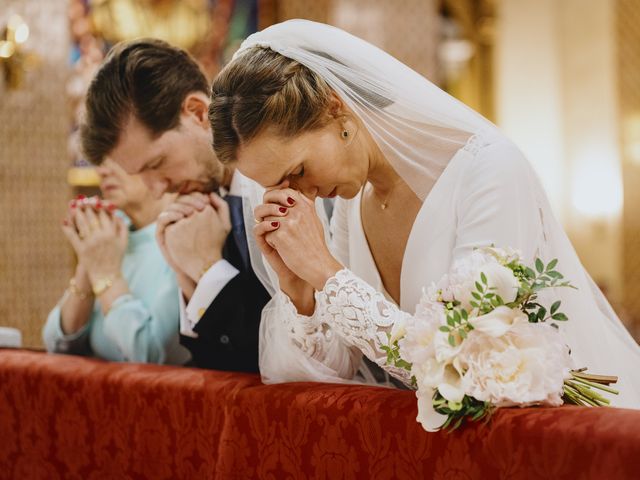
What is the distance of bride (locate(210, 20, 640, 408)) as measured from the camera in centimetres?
236

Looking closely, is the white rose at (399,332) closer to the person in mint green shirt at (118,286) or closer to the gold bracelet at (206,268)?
the gold bracelet at (206,268)

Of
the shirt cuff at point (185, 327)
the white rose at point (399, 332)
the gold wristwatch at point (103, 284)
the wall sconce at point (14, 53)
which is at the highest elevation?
the wall sconce at point (14, 53)

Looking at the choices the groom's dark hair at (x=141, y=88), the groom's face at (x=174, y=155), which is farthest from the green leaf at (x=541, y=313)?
the groom's dark hair at (x=141, y=88)

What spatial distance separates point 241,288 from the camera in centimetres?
296

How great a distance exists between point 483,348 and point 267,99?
0.99 m

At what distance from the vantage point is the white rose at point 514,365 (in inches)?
66.8

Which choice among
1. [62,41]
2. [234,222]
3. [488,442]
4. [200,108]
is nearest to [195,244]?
[234,222]

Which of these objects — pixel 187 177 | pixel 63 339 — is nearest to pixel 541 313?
pixel 187 177

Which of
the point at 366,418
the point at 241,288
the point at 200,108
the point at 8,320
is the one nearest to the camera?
the point at 366,418

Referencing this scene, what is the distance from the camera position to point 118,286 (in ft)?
11.8

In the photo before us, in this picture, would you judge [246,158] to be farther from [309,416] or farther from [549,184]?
[549,184]

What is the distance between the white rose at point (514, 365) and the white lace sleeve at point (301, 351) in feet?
2.51

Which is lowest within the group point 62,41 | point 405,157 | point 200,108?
point 405,157

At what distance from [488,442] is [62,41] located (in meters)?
6.39
